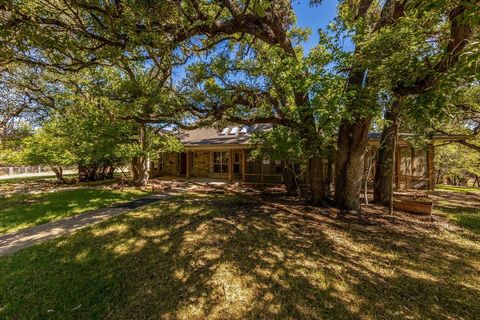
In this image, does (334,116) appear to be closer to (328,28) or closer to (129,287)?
(328,28)

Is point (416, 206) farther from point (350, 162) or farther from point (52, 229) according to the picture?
point (52, 229)

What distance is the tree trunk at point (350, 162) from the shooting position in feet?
22.6

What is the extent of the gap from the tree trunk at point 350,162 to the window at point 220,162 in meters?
10.2

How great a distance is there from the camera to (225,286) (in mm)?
3264

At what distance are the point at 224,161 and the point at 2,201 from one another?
1167 cm

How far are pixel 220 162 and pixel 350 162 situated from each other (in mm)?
10909

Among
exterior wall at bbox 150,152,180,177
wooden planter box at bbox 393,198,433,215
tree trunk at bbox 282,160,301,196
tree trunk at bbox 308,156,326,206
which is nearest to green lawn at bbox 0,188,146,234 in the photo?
tree trunk at bbox 282,160,301,196

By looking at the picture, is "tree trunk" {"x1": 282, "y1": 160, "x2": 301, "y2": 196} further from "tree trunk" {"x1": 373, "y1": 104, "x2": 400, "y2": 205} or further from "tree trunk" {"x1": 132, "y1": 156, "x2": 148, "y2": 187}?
"tree trunk" {"x1": 132, "y1": 156, "x2": 148, "y2": 187}

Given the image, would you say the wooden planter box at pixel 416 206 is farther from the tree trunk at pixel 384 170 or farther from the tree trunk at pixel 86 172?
the tree trunk at pixel 86 172

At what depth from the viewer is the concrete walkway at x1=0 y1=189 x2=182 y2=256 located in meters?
4.61

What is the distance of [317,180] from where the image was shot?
7.85 meters

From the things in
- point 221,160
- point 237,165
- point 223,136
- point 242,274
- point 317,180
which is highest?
point 223,136

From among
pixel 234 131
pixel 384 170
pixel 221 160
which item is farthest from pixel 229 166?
pixel 384 170

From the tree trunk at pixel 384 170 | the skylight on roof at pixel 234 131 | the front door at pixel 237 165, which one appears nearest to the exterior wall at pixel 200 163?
the front door at pixel 237 165
